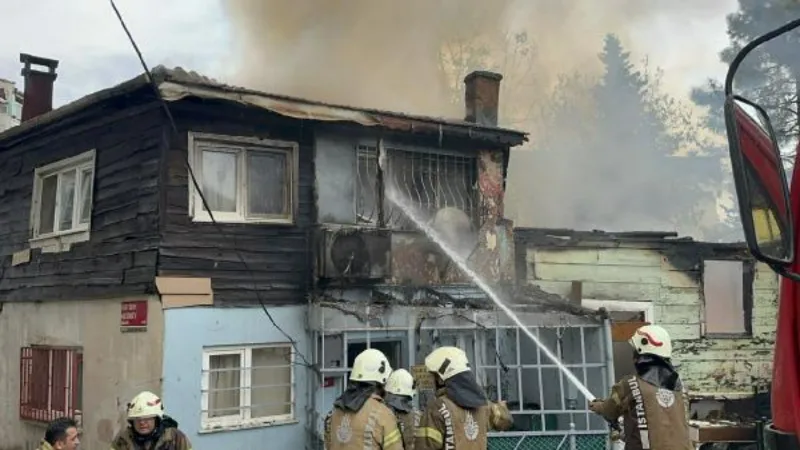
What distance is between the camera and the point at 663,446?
5.07 metres

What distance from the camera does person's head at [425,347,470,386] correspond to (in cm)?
527

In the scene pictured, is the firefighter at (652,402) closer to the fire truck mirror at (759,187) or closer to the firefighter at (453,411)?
the firefighter at (453,411)

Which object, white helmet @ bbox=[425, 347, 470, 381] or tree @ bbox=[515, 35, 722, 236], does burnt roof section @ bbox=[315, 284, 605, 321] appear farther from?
tree @ bbox=[515, 35, 722, 236]

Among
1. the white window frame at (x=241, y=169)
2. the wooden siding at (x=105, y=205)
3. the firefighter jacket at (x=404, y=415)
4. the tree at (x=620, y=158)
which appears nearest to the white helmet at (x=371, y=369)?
the firefighter jacket at (x=404, y=415)

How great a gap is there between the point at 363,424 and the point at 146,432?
4.94ft

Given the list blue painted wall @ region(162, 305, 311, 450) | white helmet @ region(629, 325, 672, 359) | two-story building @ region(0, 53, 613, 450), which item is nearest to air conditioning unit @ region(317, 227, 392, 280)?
two-story building @ region(0, 53, 613, 450)

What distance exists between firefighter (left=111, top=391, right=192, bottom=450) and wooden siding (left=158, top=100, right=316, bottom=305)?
10.8 feet

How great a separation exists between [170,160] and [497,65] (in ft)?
81.6

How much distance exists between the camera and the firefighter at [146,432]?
511 cm

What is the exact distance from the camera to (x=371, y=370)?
17.1 ft

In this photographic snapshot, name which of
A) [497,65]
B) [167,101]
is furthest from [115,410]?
[497,65]

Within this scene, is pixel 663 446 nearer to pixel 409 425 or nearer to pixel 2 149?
pixel 409 425

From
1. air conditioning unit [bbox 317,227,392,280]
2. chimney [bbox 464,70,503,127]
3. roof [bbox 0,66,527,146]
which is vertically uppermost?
chimney [bbox 464,70,503,127]

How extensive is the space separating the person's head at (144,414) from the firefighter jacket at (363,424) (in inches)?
47.9
